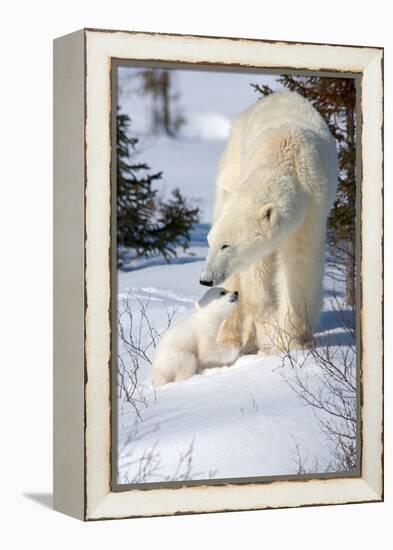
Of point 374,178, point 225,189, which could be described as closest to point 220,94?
point 225,189

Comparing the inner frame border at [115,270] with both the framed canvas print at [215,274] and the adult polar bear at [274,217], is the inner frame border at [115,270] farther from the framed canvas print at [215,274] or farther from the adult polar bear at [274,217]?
the adult polar bear at [274,217]

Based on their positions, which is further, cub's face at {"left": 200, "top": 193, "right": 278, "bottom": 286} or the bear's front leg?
the bear's front leg

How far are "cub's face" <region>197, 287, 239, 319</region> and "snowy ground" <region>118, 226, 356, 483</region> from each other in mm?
48

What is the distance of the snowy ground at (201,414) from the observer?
244 inches

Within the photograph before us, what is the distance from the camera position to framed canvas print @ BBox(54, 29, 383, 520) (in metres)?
6.09

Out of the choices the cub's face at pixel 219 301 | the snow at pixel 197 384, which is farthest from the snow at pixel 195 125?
the cub's face at pixel 219 301

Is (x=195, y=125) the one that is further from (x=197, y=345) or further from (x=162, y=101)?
(x=197, y=345)

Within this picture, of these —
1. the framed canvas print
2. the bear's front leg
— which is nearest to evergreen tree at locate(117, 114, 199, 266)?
the framed canvas print

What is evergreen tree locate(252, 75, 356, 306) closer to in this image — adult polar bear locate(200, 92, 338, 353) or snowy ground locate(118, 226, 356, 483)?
adult polar bear locate(200, 92, 338, 353)

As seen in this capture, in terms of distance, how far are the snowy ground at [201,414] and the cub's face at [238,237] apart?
0.07 metres

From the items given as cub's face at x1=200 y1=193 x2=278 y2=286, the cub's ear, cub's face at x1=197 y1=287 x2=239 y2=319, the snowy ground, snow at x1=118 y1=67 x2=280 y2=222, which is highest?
snow at x1=118 y1=67 x2=280 y2=222

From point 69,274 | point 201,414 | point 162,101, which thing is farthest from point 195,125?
point 201,414

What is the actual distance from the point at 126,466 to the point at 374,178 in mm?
1875

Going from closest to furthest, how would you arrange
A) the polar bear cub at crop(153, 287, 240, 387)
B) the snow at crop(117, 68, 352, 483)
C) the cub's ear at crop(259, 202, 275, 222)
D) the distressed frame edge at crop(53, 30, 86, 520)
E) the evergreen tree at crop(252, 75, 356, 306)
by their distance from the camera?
the distressed frame edge at crop(53, 30, 86, 520) < the snow at crop(117, 68, 352, 483) < the polar bear cub at crop(153, 287, 240, 387) < the cub's ear at crop(259, 202, 275, 222) < the evergreen tree at crop(252, 75, 356, 306)
